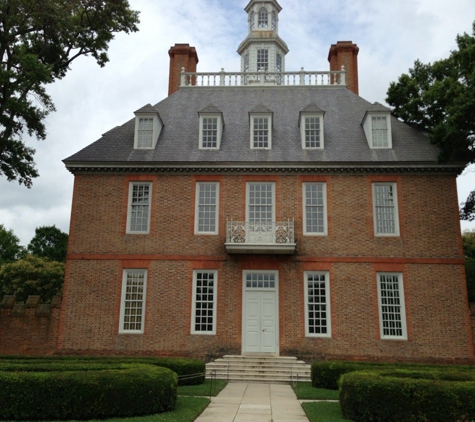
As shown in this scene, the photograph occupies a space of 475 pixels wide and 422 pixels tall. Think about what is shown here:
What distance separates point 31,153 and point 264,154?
940 centimetres

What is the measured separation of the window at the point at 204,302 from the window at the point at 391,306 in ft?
20.8

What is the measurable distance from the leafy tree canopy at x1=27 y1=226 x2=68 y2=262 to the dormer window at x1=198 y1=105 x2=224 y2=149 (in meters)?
33.6

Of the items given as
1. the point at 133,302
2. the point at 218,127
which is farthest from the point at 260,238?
the point at 218,127

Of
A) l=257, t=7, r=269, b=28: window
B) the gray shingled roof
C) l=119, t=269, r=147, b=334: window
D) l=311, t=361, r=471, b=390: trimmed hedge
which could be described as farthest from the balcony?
l=257, t=7, r=269, b=28: window

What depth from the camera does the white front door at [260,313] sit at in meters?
18.4

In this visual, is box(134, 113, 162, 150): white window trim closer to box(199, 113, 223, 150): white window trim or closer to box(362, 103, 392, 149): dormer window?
box(199, 113, 223, 150): white window trim

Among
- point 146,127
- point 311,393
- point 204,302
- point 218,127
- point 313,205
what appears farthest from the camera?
point 146,127

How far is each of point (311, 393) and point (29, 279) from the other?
33.2m

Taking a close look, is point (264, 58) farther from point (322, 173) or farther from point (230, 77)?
point (322, 173)

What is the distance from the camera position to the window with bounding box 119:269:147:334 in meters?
18.8

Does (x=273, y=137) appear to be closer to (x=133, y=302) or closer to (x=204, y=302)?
(x=204, y=302)

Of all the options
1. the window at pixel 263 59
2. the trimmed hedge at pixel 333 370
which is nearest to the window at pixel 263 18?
the window at pixel 263 59

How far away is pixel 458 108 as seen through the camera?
16156mm

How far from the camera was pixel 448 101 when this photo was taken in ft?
56.5
